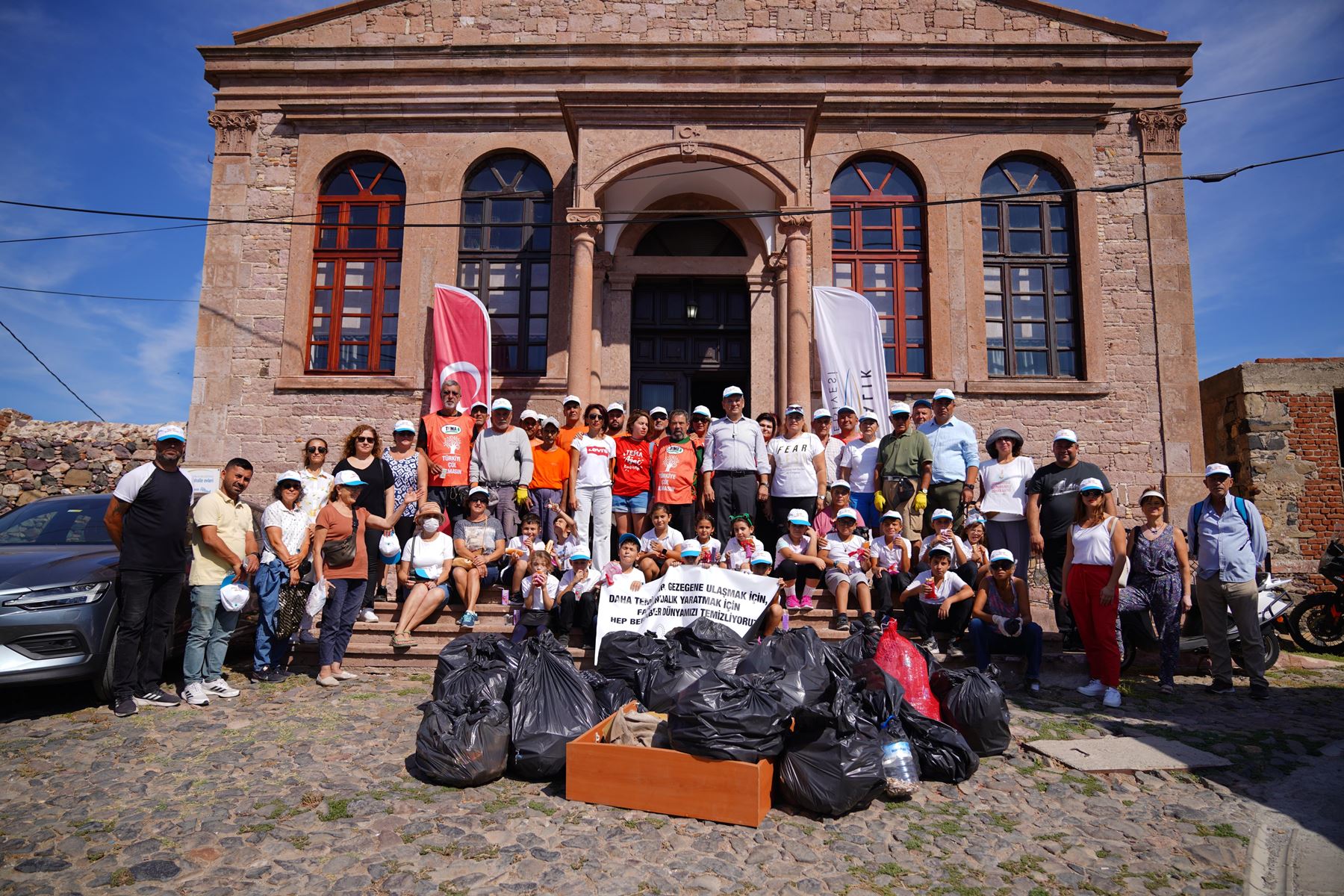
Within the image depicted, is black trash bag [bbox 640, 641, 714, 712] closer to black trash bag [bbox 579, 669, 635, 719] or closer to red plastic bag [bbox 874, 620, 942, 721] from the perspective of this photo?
black trash bag [bbox 579, 669, 635, 719]

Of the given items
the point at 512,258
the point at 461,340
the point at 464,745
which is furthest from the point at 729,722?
the point at 512,258

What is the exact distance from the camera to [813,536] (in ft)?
25.2

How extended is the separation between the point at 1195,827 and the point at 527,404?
9860mm

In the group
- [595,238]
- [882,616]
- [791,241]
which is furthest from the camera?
[595,238]

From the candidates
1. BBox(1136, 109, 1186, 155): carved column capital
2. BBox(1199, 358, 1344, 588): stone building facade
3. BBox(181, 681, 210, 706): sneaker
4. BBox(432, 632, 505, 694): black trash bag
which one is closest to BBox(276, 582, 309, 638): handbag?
BBox(181, 681, 210, 706): sneaker

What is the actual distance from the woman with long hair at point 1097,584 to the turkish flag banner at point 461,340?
8.14 metres

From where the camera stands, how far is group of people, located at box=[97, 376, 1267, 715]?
6.33 metres

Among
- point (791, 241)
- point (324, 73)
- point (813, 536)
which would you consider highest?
point (324, 73)

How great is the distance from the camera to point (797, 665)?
4984mm

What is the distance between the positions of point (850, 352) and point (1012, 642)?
5.46 meters

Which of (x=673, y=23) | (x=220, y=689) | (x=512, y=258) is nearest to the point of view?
(x=220, y=689)

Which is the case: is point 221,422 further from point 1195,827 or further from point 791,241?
point 1195,827

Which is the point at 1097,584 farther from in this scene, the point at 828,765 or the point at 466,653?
the point at 466,653

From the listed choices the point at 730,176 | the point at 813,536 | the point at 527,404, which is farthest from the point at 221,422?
the point at 813,536
